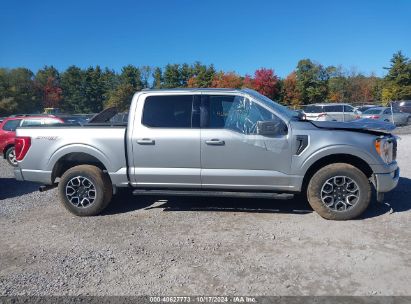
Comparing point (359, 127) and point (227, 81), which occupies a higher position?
point (227, 81)

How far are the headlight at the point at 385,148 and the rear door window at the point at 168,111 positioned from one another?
8.95 feet

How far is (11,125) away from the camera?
11781mm

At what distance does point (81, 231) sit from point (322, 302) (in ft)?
11.0

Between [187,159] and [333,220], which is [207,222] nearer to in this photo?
[187,159]

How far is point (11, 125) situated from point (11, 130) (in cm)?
27

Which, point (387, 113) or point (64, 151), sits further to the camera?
point (387, 113)

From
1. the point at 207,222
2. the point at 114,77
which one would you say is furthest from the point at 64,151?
the point at 114,77

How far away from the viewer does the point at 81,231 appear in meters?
4.84

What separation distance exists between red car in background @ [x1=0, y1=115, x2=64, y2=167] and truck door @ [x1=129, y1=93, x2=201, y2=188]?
22.8 feet

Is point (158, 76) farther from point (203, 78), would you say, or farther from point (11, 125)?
point (11, 125)

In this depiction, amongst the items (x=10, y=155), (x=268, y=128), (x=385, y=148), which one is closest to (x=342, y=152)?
(x=385, y=148)

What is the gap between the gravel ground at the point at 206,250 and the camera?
3293 millimetres

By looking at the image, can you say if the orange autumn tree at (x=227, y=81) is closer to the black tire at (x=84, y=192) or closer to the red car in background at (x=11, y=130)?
the red car in background at (x=11, y=130)

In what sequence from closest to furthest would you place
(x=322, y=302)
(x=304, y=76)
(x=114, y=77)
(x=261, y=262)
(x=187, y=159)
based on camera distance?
(x=322, y=302) < (x=261, y=262) < (x=187, y=159) < (x=304, y=76) < (x=114, y=77)
